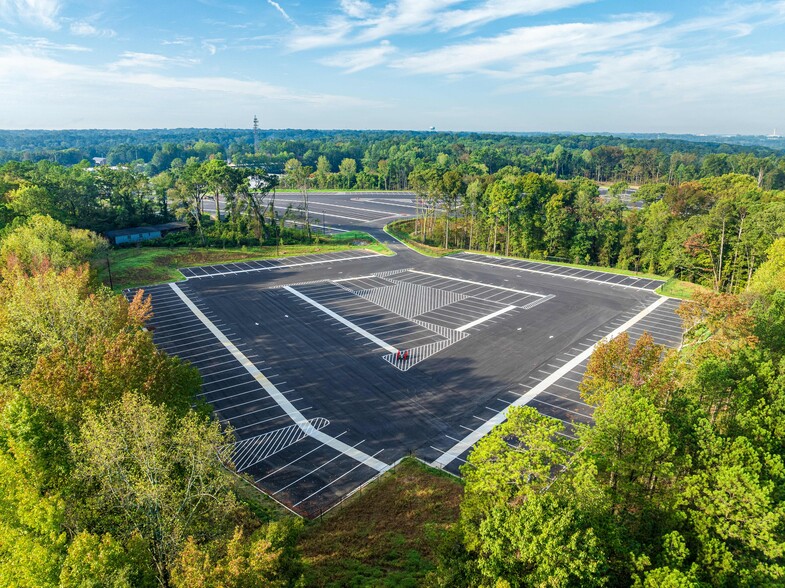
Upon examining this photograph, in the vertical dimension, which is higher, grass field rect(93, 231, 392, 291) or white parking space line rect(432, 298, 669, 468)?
grass field rect(93, 231, 392, 291)

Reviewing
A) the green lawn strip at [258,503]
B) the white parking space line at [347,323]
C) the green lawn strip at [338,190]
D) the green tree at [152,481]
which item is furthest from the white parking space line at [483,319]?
the green lawn strip at [338,190]

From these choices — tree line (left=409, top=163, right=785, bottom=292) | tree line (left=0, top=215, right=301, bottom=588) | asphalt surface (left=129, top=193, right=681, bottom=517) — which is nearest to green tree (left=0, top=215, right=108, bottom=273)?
asphalt surface (left=129, top=193, right=681, bottom=517)

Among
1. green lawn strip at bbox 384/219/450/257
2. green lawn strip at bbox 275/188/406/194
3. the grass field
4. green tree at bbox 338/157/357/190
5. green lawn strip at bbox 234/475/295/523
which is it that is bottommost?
green lawn strip at bbox 234/475/295/523

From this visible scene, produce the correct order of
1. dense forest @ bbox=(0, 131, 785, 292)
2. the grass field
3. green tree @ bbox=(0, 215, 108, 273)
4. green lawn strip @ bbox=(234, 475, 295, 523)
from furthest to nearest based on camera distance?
1. dense forest @ bbox=(0, 131, 785, 292)
2. the grass field
3. green tree @ bbox=(0, 215, 108, 273)
4. green lawn strip @ bbox=(234, 475, 295, 523)

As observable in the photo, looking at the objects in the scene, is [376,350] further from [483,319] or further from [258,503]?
[258,503]

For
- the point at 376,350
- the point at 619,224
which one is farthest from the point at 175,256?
the point at 619,224

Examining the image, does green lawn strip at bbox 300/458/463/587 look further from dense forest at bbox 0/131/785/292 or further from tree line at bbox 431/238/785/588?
dense forest at bbox 0/131/785/292
